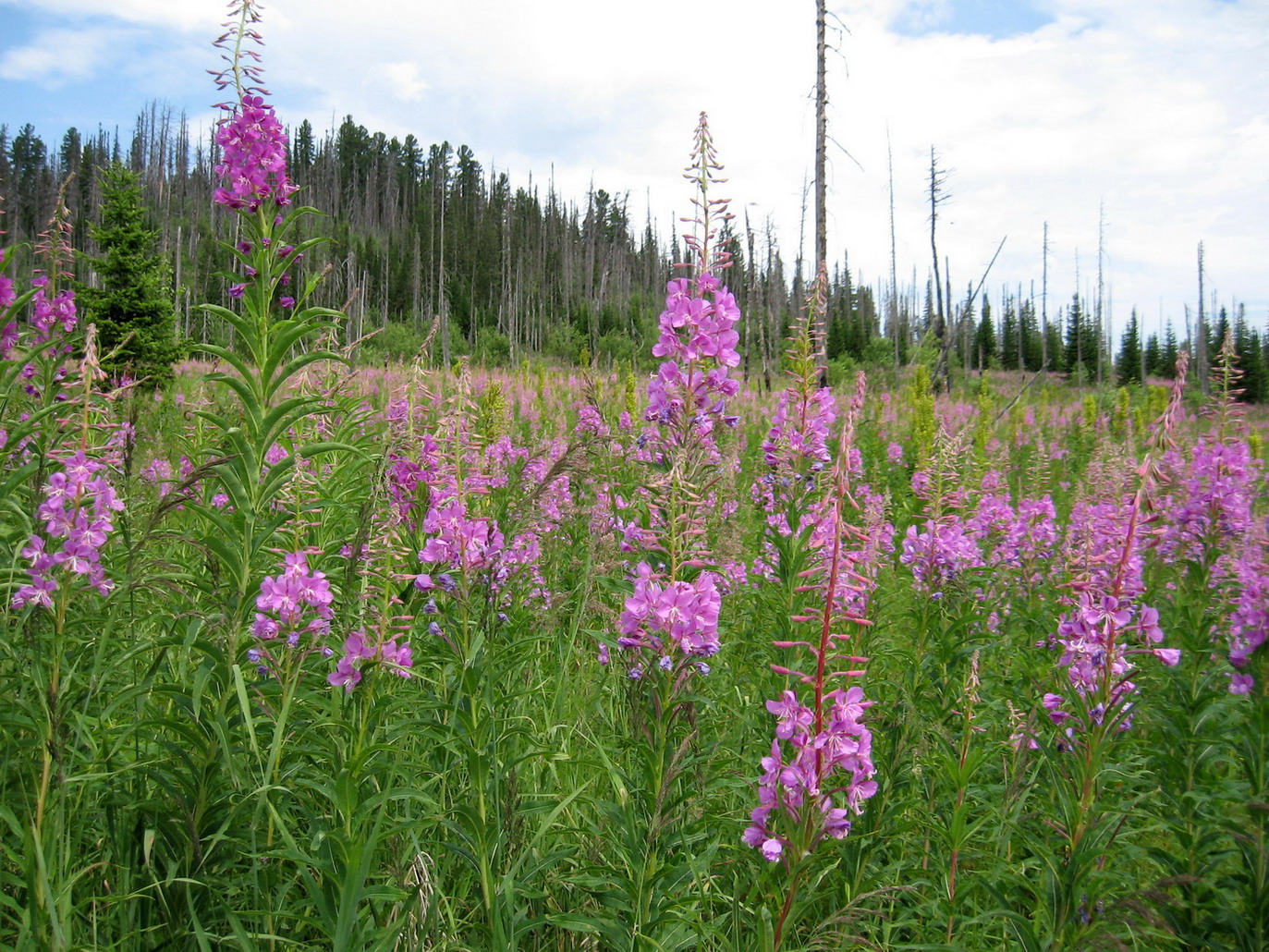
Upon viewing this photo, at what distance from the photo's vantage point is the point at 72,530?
1.89 meters

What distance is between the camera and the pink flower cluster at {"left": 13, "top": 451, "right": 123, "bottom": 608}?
184 centimetres

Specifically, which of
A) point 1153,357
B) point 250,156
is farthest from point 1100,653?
point 1153,357

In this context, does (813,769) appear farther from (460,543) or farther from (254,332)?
(254,332)

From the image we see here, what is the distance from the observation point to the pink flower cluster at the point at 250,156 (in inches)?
88.5

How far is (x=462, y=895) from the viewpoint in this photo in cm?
202

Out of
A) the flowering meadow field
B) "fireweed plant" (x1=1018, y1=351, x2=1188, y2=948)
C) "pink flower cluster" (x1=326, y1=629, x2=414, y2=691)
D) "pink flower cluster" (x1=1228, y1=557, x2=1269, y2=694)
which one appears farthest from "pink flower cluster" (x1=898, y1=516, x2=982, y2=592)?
"pink flower cluster" (x1=326, y1=629, x2=414, y2=691)

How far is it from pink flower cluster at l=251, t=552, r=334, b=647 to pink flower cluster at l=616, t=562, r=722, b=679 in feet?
2.49

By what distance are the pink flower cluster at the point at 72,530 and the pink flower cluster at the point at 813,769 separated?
1783 mm

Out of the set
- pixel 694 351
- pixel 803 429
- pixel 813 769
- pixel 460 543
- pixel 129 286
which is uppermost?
pixel 129 286

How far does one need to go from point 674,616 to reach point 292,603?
3.08 feet

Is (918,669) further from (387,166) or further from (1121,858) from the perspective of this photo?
(387,166)

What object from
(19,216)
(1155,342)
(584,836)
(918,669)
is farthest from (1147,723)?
(19,216)

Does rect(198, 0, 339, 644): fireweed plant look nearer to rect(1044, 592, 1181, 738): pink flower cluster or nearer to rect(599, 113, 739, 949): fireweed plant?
rect(599, 113, 739, 949): fireweed plant

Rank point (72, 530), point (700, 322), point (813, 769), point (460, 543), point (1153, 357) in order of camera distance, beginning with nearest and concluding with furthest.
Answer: point (813, 769) < point (72, 530) < point (460, 543) < point (700, 322) < point (1153, 357)
